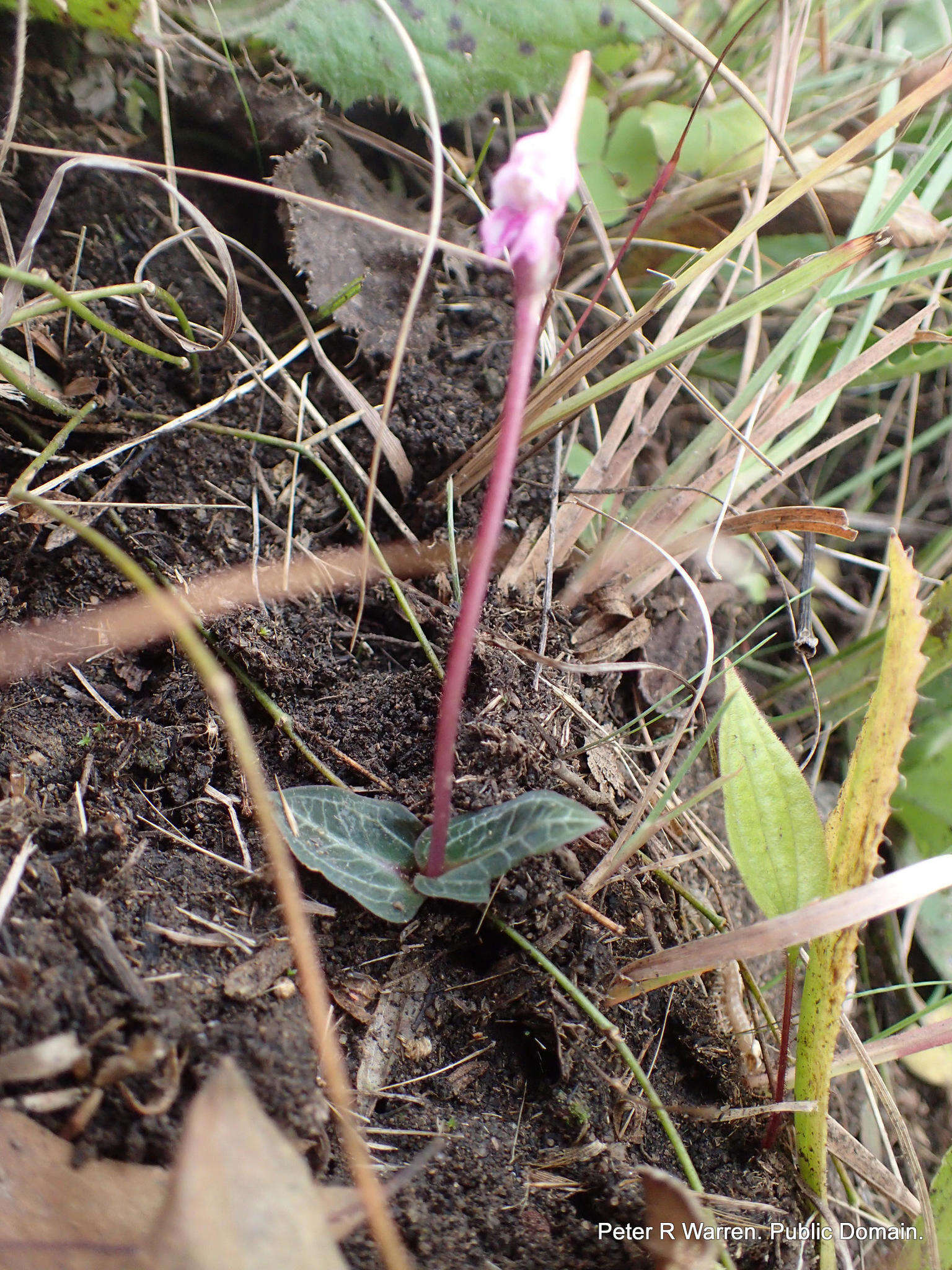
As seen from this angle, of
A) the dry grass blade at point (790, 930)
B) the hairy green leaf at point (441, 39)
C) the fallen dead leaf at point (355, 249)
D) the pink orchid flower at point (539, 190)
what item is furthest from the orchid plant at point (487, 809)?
the hairy green leaf at point (441, 39)

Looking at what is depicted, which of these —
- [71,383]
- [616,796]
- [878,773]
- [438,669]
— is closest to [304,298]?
[71,383]

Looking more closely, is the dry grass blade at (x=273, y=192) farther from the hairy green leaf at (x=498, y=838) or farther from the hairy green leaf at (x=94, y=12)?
the hairy green leaf at (x=498, y=838)

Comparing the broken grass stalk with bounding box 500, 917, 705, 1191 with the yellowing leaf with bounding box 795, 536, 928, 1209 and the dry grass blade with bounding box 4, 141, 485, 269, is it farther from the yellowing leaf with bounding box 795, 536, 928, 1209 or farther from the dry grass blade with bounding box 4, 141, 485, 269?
the dry grass blade with bounding box 4, 141, 485, 269

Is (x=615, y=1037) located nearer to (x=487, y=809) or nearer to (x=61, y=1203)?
(x=487, y=809)

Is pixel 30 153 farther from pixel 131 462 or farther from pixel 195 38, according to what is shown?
pixel 131 462

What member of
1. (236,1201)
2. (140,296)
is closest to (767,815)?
(236,1201)

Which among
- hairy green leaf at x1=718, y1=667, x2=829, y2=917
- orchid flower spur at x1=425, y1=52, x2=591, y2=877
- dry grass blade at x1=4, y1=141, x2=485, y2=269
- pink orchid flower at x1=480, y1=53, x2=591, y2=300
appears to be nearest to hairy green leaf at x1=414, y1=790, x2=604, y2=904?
orchid flower spur at x1=425, y1=52, x2=591, y2=877
